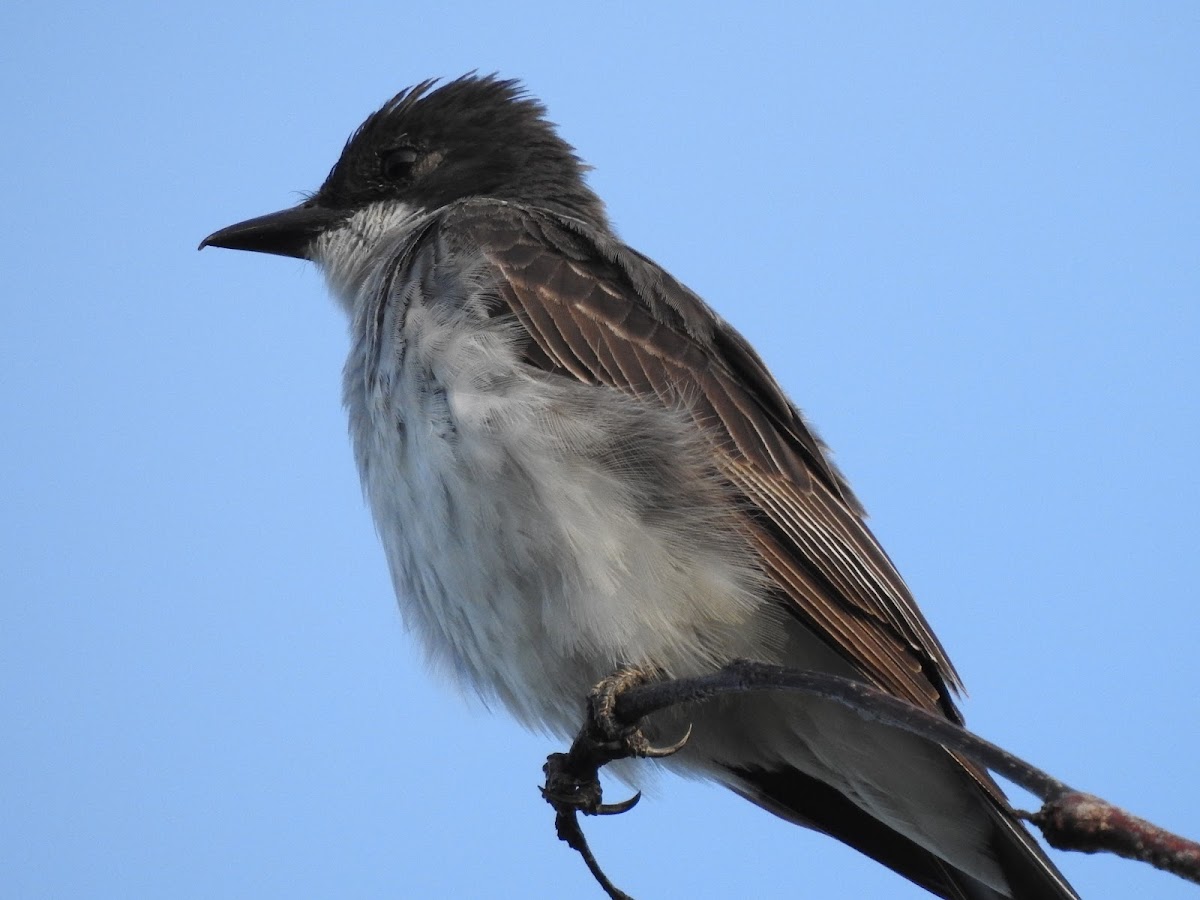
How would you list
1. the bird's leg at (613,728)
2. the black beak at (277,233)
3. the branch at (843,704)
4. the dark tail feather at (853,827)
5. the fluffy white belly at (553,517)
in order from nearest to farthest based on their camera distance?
the branch at (843,704)
the bird's leg at (613,728)
the fluffy white belly at (553,517)
the dark tail feather at (853,827)
the black beak at (277,233)

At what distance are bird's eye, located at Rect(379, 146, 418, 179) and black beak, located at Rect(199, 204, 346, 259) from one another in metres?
0.32

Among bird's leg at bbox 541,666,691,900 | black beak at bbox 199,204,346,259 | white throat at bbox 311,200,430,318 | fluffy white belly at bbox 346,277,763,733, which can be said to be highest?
black beak at bbox 199,204,346,259

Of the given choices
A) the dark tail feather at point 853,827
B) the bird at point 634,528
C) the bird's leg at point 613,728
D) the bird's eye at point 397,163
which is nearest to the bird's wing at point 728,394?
the bird at point 634,528

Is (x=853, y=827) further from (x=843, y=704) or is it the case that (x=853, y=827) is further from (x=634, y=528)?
(x=843, y=704)

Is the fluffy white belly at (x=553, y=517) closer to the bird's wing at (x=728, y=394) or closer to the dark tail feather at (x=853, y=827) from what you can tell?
the bird's wing at (x=728, y=394)

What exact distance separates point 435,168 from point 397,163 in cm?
19

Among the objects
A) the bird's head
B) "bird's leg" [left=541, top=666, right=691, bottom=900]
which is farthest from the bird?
the bird's head

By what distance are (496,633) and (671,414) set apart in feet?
3.26

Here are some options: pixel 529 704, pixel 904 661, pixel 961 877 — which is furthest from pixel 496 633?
pixel 961 877

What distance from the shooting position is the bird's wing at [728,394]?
16.6 ft

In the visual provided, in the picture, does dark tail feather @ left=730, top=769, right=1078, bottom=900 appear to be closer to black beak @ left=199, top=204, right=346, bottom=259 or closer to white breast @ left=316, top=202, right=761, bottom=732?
white breast @ left=316, top=202, right=761, bottom=732

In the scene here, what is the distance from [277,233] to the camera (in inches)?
281

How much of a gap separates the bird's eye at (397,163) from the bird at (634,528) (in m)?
1.07

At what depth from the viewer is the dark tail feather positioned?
5.49 m
